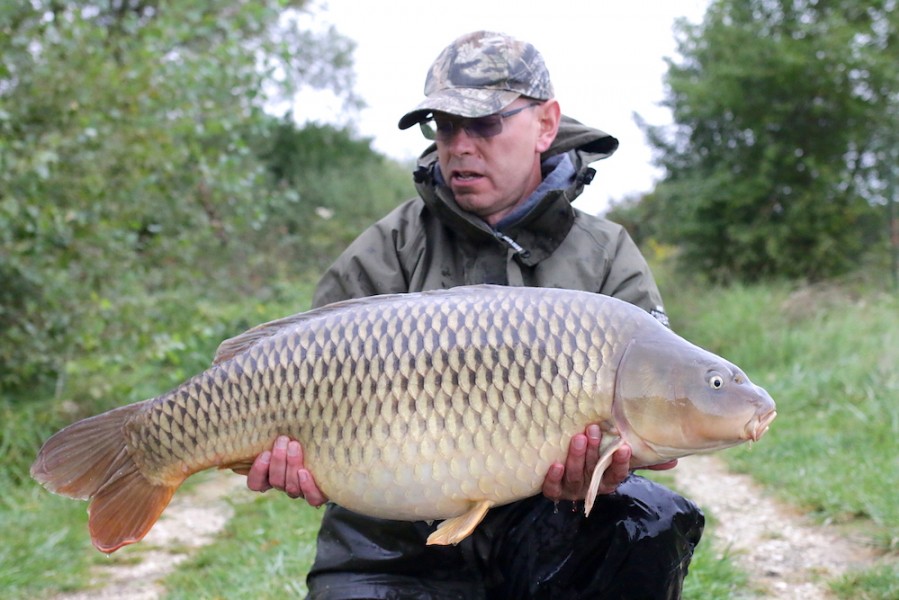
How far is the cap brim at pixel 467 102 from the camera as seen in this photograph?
1895 mm

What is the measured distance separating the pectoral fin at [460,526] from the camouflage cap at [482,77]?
79 centimetres

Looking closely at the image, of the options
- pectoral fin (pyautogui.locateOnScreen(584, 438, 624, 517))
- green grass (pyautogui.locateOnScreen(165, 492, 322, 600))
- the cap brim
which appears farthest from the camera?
green grass (pyautogui.locateOnScreen(165, 492, 322, 600))

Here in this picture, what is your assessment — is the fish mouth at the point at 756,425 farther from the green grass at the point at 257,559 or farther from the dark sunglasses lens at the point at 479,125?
the green grass at the point at 257,559

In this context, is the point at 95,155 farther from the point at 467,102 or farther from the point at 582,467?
the point at 582,467

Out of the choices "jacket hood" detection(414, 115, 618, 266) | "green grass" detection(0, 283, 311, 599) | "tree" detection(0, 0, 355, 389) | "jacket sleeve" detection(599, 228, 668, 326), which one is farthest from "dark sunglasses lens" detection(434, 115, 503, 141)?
"tree" detection(0, 0, 355, 389)

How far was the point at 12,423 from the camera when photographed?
142 inches

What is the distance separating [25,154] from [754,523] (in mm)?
2854

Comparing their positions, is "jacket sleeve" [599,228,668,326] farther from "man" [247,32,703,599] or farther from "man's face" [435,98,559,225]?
"man's face" [435,98,559,225]

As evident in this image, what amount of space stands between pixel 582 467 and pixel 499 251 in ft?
2.11

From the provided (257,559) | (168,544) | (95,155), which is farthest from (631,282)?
(95,155)

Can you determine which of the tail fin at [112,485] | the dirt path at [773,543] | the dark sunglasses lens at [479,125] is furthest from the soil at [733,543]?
the dark sunglasses lens at [479,125]

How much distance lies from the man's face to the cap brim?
0.03 metres

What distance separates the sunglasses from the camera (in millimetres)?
1920

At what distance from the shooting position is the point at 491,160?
1.95 m
